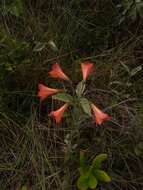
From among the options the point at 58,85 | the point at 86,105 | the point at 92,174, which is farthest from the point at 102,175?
the point at 58,85

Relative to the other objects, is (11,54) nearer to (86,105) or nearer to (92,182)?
(86,105)

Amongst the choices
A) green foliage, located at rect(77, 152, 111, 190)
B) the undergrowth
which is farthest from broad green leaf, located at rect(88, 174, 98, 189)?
the undergrowth

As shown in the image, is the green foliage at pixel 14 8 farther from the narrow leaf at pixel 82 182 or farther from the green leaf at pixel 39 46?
the narrow leaf at pixel 82 182

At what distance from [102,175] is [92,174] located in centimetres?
5

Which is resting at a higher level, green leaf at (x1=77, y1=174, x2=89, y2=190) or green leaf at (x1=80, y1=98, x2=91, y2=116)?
Answer: green leaf at (x1=80, y1=98, x2=91, y2=116)

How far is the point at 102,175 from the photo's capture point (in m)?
2.12

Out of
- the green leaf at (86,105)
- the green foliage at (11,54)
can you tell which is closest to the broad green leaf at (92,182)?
the green leaf at (86,105)

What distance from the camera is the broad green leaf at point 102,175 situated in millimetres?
2113

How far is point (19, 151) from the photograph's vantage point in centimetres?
236

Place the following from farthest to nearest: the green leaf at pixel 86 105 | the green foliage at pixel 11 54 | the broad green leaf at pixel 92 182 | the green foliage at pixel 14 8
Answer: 1. the green foliage at pixel 14 8
2. the green foliage at pixel 11 54
3. the broad green leaf at pixel 92 182
4. the green leaf at pixel 86 105

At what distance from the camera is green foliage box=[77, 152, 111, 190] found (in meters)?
2.12

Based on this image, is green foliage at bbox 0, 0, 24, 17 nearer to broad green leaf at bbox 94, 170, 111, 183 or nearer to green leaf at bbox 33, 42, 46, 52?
green leaf at bbox 33, 42, 46, 52

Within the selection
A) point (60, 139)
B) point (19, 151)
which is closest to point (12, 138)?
point (19, 151)

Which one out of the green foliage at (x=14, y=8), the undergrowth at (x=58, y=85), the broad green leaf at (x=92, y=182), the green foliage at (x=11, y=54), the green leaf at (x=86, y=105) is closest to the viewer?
the green leaf at (x=86, y=105)
